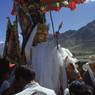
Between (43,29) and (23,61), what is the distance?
3.36 ft

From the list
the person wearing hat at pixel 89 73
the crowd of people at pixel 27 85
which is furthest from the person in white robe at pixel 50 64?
the crowd of people at pixel 27 85

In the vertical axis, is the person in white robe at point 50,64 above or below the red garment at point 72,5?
below

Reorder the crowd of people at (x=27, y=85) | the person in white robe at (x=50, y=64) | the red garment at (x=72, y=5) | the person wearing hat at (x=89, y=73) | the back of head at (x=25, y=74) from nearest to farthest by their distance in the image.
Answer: the crowd of people at (x=27, y=85) → the back of head at (x=25, y=74) → the person wearing hat at (x=89, y=73) → the person in white robe at (x=50, y=64) → the red garment at (x=72, y=5)

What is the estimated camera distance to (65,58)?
10.4 meters

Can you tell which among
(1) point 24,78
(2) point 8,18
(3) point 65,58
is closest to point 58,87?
(3) point 65,58

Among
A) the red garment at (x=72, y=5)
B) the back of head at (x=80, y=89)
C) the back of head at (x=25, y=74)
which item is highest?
the red garment at (x=72, y=5)

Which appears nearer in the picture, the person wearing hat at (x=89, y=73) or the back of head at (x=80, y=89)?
Result: the back of head at (x=80, y=89)

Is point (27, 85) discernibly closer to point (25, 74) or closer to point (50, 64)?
point (25, 74)

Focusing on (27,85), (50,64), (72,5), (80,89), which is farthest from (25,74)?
(72,5)

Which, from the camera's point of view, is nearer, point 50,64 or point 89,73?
point 89,73

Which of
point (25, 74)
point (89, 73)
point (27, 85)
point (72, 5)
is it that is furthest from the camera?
point (72, 5)

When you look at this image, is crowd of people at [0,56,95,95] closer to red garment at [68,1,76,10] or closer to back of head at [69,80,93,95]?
back of head at [69,80,93,95]

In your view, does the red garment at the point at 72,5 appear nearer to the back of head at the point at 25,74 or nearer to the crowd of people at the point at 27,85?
the crowd of people at the point at 27,85

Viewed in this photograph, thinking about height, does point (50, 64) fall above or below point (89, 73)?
above
